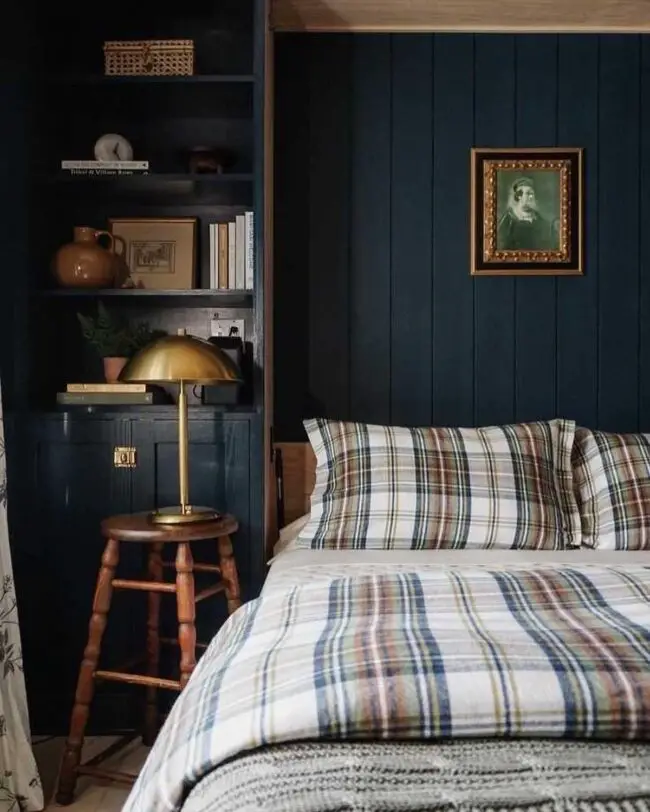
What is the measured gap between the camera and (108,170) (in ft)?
8.63

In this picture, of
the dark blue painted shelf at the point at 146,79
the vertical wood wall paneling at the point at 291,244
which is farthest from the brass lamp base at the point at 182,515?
the dark blue painted shelf at the point at 146,79

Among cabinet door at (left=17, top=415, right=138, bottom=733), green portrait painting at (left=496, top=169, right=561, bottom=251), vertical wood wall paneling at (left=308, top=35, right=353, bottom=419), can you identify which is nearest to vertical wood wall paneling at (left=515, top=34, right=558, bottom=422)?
green portrait painting at (left=496, top=169, right=561, bottom=251)

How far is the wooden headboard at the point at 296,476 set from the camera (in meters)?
2.89

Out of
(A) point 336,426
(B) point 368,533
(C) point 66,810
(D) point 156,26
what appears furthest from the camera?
(D) point 156,26

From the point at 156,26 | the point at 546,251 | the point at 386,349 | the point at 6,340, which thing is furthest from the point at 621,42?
the point at 6,340

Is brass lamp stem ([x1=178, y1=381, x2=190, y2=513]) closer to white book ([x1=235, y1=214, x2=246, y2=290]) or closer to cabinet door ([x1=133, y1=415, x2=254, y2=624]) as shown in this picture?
cabinet door ([x1=133, y1=415, x2=254, y2=624])

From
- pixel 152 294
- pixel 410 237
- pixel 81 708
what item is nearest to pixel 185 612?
pixel 81 708

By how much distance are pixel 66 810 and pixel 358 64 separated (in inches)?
95.8

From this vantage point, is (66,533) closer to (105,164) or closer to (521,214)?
(105,164)

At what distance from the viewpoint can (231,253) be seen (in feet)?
8.93

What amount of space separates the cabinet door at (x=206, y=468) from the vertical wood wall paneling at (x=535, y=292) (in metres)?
1.01

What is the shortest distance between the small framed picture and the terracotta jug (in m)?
0.17

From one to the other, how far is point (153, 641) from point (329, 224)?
1473 mm

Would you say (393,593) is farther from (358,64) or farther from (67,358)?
(358,64)
